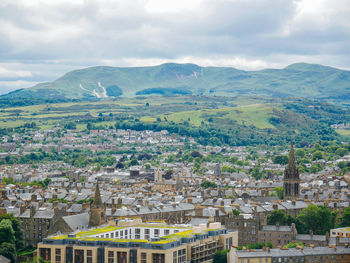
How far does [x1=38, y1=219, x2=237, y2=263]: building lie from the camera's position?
75.2m

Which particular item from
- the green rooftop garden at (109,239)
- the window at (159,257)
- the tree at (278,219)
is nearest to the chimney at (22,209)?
the green rooftop garden at (109,239)

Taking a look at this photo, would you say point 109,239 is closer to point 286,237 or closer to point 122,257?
point 122,257

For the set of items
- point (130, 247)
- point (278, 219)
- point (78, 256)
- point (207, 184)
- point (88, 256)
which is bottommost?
point (207, 184)

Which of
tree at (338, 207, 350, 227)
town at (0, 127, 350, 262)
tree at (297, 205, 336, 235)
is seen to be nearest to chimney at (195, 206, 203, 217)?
town at (0, 127, 350, 262)

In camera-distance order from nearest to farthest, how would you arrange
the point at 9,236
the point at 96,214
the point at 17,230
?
1. the point at 9,236
2. the point at 96,214
3. the point at 17,230

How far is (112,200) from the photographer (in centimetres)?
11644

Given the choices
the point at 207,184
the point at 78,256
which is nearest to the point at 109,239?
the point at 78,256

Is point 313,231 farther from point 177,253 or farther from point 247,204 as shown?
point 177,253

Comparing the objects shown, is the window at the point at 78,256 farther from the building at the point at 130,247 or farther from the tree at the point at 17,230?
the tree at the point at 17,230

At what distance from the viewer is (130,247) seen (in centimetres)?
7638

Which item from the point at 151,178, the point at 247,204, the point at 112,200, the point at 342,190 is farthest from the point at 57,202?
the point at 151,178

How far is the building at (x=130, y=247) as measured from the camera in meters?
75.2

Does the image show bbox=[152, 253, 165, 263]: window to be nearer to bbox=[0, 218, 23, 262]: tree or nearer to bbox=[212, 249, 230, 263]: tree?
bbox=[212, 249, 230, 263]: tree

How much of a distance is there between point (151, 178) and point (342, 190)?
64805 millimetres
